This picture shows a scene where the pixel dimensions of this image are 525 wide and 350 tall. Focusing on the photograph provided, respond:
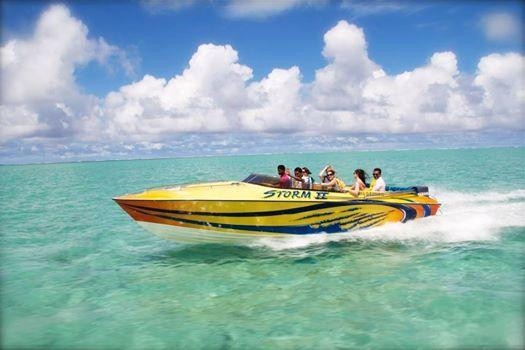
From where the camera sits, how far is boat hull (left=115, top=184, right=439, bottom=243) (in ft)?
35.0

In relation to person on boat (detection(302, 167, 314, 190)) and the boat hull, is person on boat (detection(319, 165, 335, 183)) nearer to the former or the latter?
person on boat (detection(302, 167, 314, 190))

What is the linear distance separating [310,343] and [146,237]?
372 inches

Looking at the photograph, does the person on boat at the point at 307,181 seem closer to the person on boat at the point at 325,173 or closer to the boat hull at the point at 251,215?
the person on boat at the point at 325,173

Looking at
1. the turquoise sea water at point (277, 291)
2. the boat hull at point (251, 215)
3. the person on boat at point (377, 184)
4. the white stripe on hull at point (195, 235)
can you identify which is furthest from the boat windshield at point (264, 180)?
the person on boat at point (377, 184)

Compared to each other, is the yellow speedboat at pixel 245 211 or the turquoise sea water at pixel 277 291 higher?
the yellow speedboat at pixel 245 211

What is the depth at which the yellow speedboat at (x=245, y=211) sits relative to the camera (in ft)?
35.0

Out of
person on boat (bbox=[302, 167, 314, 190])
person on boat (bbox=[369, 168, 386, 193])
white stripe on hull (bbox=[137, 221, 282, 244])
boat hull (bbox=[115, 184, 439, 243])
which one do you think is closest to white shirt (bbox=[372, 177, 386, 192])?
person on boat (bbox=[369, 168, 386, 193])

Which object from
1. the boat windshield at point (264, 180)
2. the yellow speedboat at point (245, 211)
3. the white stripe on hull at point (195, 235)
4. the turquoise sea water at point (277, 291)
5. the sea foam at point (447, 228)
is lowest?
the turquoise sea water at point (277, 291)

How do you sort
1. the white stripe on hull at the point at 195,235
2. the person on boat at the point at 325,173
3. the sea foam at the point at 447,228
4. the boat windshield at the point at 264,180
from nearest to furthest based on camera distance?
1. the white stripe on hull at the point at 195,235
2. the boat windshield at the point at 264,180
3. the sea foam at the point at 447,228
4. the person on boat at the point at 325,173

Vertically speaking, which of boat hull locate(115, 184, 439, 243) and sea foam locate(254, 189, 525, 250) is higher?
boat hull locate(115, 184, 439, 243)

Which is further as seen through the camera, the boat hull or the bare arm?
the bare arm

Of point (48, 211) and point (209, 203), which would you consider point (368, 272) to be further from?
point (48, 211)

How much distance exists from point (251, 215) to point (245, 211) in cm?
22

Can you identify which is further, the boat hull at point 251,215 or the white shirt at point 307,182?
the white shirt at point 307,182
